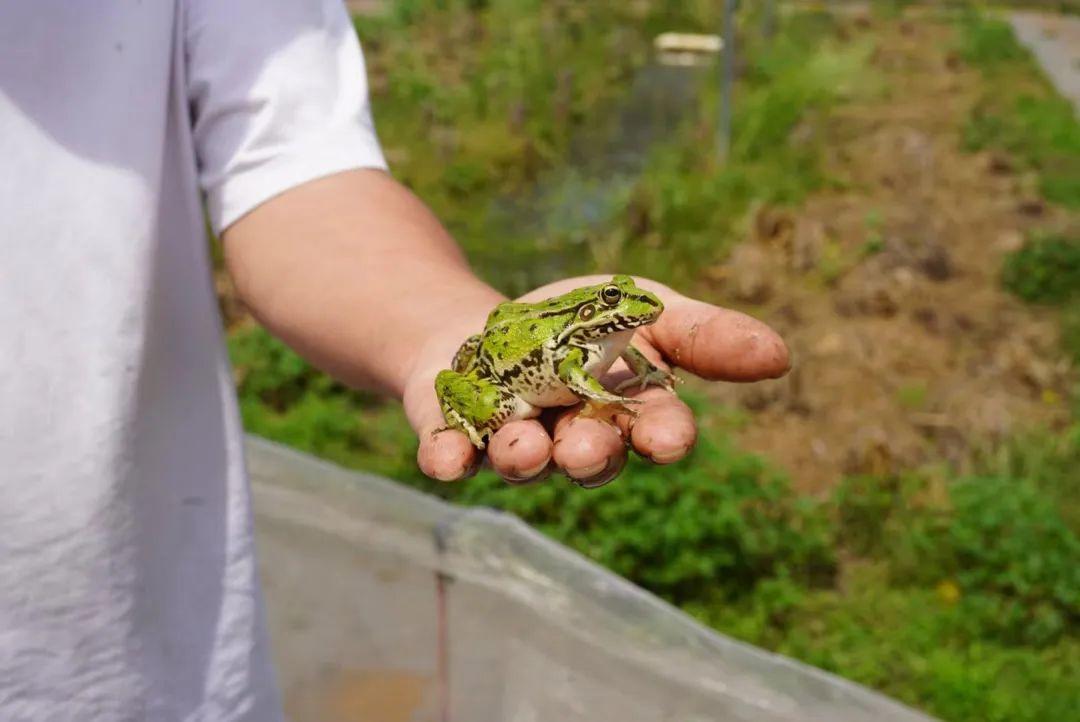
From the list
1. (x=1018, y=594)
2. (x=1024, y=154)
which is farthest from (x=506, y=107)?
(x=1018, y=594)

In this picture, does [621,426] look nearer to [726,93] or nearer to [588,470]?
[588,470]

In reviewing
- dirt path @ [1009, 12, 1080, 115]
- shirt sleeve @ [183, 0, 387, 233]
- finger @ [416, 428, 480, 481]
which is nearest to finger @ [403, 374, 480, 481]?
finger @ [416, 428, 480, 481]

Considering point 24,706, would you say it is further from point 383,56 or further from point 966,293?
point 383,56

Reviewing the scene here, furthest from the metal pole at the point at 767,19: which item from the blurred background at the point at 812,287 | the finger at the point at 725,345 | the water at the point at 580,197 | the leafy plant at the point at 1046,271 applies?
the finger at the point at 725,345

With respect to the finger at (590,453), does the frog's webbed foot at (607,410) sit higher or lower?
lower

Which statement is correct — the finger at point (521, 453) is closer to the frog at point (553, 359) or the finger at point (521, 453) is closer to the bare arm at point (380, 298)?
the bare arm at point (380, 298)

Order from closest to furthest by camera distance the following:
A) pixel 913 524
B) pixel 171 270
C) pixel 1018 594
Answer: pixel 171 270 → pixel 1018 594 → pixel 913 524

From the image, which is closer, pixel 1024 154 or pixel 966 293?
pixel 966 293

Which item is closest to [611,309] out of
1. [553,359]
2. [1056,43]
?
[553,359]
